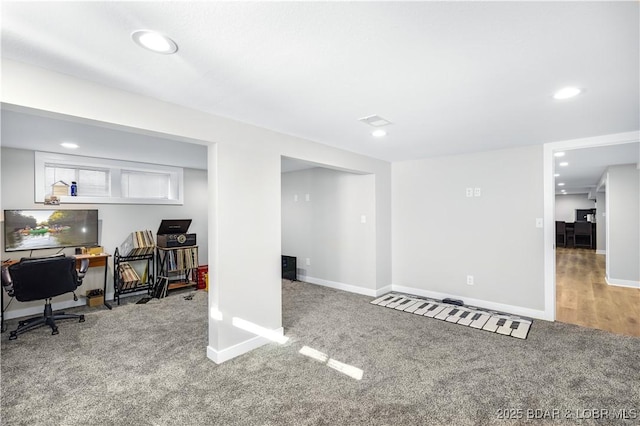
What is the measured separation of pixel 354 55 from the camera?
5.46 ft

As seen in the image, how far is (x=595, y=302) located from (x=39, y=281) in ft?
23.8

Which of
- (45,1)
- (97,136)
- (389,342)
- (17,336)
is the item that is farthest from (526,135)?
(17,336)

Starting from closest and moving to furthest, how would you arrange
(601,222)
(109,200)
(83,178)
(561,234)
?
(83,178), (109,200), (601,222), (561,234)

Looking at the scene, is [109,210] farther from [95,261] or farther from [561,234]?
[561,234]

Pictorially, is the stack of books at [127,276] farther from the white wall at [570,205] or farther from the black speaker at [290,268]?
the white wall at [570,205]

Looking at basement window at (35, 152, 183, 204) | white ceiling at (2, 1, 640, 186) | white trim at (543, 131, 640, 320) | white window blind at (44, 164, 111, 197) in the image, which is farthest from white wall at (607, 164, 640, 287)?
white window blind at (44, 164, 111, 197)

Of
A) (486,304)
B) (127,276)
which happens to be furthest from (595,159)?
(127,276)

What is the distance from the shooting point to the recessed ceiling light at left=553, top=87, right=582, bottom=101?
210cm

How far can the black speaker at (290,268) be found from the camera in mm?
5719

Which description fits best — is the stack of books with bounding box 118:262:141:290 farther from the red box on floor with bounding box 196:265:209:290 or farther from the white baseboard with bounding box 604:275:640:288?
the white baseboard with bounding box 604:275:640:288

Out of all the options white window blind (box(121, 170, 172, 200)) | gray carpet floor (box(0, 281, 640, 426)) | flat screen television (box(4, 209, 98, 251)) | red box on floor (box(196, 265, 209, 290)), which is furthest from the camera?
red box on floor (box(196, 265, 209, 290))

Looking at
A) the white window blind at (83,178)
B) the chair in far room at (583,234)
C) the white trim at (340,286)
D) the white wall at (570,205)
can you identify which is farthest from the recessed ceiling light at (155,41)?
the white wall at (570,205)

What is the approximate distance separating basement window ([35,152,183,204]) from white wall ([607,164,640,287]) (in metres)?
8.03

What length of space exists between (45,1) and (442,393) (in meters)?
3.15
